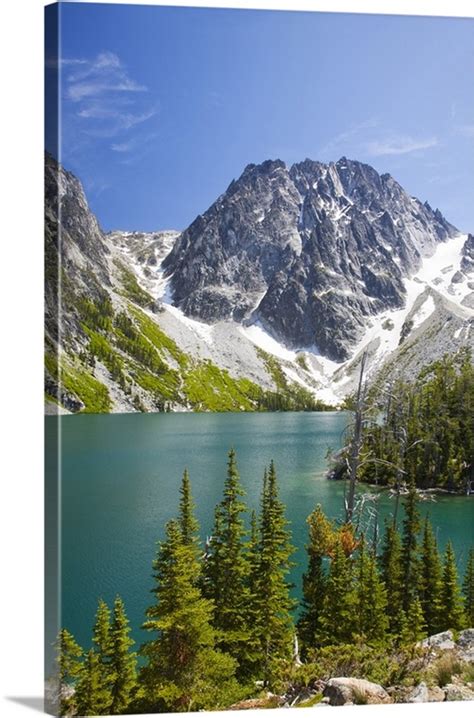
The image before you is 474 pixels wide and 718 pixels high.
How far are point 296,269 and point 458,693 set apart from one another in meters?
100

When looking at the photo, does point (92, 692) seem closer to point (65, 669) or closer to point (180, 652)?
point (65, 669)

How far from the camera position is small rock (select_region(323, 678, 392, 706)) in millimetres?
5289

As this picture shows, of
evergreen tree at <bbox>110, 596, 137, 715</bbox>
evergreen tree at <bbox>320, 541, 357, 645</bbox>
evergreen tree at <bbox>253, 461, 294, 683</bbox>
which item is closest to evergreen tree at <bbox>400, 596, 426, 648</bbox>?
evergreen tree at <bbox>320, 541, 357, 645</bbox>

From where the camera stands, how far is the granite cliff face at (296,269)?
8050 cm

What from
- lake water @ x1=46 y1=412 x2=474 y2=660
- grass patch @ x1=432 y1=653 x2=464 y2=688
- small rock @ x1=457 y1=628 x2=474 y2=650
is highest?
grass patch @ x1=432 y1=653 x2=464 y2=688

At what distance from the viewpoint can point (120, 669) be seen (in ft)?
22.4

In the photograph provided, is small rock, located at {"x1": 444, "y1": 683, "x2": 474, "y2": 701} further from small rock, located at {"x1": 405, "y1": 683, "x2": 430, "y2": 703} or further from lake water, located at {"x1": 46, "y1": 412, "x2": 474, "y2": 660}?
lake water, located at {"x1": 46, "y1": 412, "x2": 474, "y2": 660}

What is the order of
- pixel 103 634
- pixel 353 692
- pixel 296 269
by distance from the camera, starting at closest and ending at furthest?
pixel 353 692, pixel 103 634, pixel 296 269

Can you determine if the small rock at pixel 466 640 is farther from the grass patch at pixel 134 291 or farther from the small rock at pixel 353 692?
the grass patch at pixel 134 291

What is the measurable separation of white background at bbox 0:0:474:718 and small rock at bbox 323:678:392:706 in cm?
286

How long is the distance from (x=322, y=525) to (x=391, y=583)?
216 centimetres

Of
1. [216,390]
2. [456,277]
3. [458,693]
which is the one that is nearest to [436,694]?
[458,693]

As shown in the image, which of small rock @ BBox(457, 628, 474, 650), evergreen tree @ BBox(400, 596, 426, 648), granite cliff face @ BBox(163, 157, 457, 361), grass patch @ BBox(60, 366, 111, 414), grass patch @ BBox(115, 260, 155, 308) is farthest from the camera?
grass patch @ BBox(115, 260, 155, 308)
